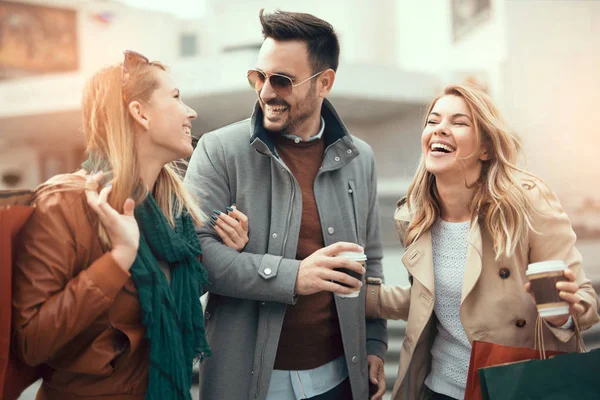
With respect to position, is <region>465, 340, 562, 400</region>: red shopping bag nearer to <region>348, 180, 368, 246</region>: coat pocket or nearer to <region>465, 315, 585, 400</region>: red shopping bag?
<region>465, 315, 585, 400</region>: red shopping bag

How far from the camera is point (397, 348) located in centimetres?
482

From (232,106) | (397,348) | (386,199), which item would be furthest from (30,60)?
(397,348)

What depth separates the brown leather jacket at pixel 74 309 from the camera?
129cm

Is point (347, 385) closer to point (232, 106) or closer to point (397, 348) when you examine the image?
point (397, 348)

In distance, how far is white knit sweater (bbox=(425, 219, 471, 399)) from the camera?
1.81 m

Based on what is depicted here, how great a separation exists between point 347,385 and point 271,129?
103 cm

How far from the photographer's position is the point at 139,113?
5.03ft

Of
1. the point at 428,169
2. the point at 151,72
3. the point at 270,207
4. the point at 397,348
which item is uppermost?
the point at 151,72

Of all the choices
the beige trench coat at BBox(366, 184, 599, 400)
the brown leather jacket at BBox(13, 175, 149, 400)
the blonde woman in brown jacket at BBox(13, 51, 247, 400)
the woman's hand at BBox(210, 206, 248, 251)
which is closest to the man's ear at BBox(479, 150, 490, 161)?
the beige trench coat at BBox(366, 184, 599, 400)

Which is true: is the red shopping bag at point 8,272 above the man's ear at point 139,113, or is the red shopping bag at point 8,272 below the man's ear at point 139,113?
below

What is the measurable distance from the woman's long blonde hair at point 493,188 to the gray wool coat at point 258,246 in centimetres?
27

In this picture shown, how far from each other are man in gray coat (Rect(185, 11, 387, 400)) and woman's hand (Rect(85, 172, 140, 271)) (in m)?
0.43

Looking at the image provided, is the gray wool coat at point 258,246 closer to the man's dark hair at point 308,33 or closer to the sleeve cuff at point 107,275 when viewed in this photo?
the man's dark hair at point 308,33

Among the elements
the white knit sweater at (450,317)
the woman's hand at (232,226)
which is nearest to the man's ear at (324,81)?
the woman's hand at (232,226)
